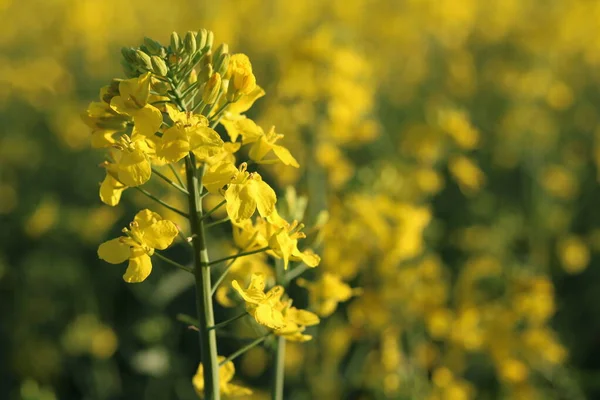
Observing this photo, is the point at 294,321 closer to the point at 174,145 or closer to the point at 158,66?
the point at 174,145

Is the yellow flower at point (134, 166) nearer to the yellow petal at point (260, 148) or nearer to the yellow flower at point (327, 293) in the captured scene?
the yellow petal at point (260, 148)

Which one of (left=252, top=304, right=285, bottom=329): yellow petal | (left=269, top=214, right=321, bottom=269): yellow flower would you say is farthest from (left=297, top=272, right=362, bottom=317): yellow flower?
(left=252, top=304, right=285, bottom=329): yellow petal

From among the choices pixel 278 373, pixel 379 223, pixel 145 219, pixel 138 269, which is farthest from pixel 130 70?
pixel 379 223

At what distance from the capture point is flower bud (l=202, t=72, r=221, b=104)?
72.8 inches

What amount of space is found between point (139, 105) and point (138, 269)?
383 mm

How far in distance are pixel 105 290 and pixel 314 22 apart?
17.7 ft

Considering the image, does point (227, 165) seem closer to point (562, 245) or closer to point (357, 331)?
point (357, 331)

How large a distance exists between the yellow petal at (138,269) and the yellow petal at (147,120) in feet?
0.96

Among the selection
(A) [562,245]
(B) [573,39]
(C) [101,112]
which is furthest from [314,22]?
(C) [101,112]

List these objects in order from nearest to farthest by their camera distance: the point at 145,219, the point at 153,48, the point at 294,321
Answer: the point at 145,219 → the point at 153,48 → the point at 294,321

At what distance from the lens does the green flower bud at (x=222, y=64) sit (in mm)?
1908

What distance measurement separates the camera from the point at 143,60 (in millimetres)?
1817

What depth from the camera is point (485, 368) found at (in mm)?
4207

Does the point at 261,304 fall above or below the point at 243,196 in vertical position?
below
